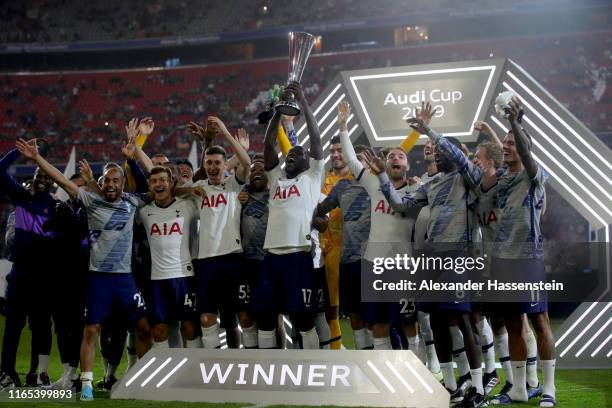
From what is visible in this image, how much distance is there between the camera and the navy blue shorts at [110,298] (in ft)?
22.3

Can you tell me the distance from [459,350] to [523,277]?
2.49 feet

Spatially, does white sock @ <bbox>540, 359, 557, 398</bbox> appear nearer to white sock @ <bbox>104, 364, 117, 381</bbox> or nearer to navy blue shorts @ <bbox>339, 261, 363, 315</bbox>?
navy blue shorts @ <bbox>339, 261, 363, 315</bbox>

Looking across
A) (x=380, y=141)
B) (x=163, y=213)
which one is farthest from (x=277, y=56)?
(x=163, y=213)

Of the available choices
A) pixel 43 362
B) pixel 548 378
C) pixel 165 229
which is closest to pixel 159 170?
pixel 165 229

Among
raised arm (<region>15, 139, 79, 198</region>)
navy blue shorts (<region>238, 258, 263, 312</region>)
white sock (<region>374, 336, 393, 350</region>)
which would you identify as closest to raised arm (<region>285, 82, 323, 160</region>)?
navy blue shorts (<region>238, 258, 263, 312</region>)

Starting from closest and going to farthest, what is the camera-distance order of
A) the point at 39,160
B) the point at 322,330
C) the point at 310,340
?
the point at 39,160
the point at 310,340
the point at 322,330

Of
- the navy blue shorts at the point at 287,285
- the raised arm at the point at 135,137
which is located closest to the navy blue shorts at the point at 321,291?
the navy blue shorts at the point at 287,285

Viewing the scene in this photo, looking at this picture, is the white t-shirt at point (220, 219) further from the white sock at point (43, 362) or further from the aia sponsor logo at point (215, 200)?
the white sock at point (43, 362)

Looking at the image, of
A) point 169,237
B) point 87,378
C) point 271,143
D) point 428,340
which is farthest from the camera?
point 428,340

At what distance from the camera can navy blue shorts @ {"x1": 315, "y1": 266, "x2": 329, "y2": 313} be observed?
7.14m

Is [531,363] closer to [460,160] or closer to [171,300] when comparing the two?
[460,160]

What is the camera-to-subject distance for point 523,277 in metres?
6.38

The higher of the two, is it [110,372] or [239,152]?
[239,152]

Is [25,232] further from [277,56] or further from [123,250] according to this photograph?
[277,56]
